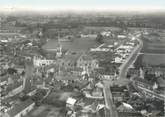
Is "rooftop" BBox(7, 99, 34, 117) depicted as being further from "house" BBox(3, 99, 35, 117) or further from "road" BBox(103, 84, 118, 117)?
"road" BBox(103, 84, 118, 117)

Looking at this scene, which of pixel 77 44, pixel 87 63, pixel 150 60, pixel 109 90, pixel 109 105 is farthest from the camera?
pixel 77 44

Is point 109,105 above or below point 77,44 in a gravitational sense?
below

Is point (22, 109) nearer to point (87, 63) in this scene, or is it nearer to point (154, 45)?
point (87, 63)

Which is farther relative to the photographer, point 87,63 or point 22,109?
point 87,63

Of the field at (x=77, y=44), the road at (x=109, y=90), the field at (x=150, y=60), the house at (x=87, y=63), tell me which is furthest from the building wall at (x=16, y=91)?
the field at (x=77, y=44)

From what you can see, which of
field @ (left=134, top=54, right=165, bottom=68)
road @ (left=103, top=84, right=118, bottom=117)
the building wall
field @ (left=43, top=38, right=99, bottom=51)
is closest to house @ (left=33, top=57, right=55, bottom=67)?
field @ (left=43, top=38, right=99, bottom=51)

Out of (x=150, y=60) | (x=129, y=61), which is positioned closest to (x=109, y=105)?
(x=129, y=61)

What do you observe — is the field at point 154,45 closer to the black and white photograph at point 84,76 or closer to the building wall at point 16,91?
the black and white photograph at point 84,76

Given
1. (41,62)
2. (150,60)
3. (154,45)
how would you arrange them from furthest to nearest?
1. (154,45)
2. (150,60)
3. (41,62)
